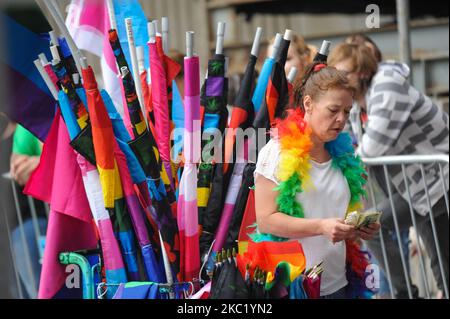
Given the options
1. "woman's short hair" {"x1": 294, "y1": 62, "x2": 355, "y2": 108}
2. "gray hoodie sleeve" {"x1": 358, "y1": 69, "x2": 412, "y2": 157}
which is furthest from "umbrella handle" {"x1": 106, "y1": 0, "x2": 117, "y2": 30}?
"gray hoodie sleeve" {"x1": 358, "y1": 69, "x2": 412, "y2": 157}

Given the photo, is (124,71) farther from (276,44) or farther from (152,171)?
(276,44)

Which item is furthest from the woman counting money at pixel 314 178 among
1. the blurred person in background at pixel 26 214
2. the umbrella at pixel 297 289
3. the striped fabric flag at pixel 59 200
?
the blurred person in background at pixel 26 214

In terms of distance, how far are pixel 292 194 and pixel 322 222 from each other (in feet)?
0.49

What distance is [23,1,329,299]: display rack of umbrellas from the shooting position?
2.78 m

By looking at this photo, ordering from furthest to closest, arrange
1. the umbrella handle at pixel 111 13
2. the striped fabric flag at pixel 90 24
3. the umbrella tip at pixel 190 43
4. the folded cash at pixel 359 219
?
the striped fabric flag at pixel 90 24, the umbrella handle at pixel 111 13, the umbrella tip at pixel 190 43, the folded cash at pixel 359 219

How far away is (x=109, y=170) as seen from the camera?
2.79m

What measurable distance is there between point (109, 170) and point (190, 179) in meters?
0.25

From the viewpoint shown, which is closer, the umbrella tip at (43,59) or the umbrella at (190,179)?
the umbrella at (190,179)

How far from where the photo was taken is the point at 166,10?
24.9 feet

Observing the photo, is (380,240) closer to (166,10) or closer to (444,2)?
(444,2)

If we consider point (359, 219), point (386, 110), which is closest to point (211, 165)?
point (359, 219)

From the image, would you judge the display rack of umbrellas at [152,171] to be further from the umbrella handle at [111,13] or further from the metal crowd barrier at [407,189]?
the metal crowd barrier at [407,189]

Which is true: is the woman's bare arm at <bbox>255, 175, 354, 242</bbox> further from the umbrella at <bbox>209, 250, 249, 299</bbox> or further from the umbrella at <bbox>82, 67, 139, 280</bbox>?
the umbrella at <bbox>82, 67, 139, 280</bbox>

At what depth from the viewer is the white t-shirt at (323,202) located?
282 cm
